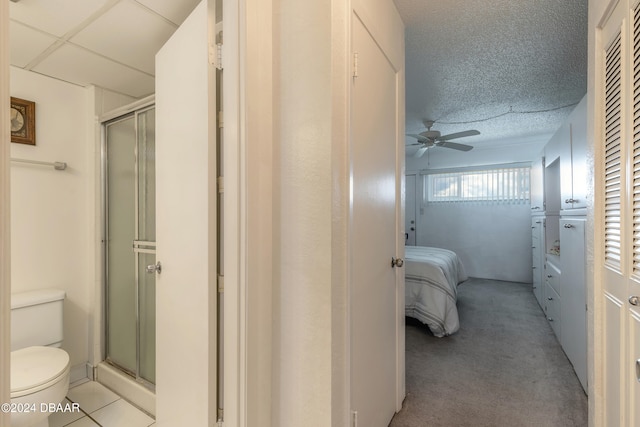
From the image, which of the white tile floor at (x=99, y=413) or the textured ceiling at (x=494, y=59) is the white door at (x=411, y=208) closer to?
the textured ceiling at (x=494, y=59)

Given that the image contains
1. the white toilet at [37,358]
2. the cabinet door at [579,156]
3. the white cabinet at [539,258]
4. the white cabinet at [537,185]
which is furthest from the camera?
the white cabinet at [537,185]

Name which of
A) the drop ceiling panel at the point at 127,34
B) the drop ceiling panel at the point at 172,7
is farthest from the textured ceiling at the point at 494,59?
the drop ceiling panel at the point at 127,34

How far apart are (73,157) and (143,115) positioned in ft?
2.35

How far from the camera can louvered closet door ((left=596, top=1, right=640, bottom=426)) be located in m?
0.95

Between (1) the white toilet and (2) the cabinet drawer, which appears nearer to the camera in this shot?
(1) the white toilet

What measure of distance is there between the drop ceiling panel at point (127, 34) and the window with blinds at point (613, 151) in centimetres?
203

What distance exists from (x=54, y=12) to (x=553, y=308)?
4.37 m

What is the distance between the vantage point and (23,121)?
1927 mm

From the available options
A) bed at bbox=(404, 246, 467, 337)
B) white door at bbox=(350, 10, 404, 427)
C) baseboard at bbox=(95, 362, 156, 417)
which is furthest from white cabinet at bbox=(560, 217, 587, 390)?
baseboard at bbox=(95, 362, 156, 417)

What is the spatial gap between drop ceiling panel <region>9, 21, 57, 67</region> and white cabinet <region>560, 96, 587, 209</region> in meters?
3.43

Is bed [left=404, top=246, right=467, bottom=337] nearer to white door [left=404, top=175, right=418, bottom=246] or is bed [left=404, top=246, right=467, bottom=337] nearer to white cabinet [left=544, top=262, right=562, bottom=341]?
white cabinet [left=544, top=262, right=562, bottom=341]

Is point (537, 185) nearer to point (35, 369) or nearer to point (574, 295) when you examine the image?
point (574, 295)

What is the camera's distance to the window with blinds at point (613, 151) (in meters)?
1.05

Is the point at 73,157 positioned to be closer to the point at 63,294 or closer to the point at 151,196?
the point at 151,196
